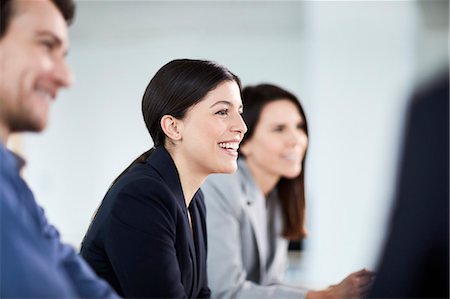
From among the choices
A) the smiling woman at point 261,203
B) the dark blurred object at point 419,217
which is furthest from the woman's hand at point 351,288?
the dark blurred object at point 419,217

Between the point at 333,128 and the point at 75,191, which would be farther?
the point at 75,191

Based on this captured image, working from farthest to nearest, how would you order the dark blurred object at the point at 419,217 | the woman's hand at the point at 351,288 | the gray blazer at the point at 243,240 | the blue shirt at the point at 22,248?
1. the gray blazer at the point at 243,240
2. the woman's hand at the point at 351,288
3. the dark blurred object at the point at 419,217
4. the blue shirt at the point at 22,248

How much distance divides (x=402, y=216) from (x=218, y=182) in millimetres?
616

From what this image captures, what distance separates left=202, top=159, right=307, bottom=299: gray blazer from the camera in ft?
3.76

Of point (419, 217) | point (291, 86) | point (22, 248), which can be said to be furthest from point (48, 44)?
point (291, 86)

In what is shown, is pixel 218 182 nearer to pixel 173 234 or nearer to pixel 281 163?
pixel 281 163

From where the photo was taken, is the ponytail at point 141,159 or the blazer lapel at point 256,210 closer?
the ponytail at point 141,159

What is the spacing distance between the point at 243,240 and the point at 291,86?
3.54m

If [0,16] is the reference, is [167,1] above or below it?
above

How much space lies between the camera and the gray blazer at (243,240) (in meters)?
1.15

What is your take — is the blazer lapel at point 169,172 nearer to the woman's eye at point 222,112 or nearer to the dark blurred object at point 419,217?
the woman's eye at point 222,112

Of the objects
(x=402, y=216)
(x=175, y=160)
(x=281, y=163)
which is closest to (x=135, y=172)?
(x=175, y=160)

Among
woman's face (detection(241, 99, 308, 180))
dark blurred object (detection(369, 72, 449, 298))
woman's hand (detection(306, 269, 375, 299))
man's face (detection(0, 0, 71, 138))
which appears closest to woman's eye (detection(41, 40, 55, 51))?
man's face (detection(0, 0, 71, 138))

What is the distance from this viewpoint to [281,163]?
53.7 inches
